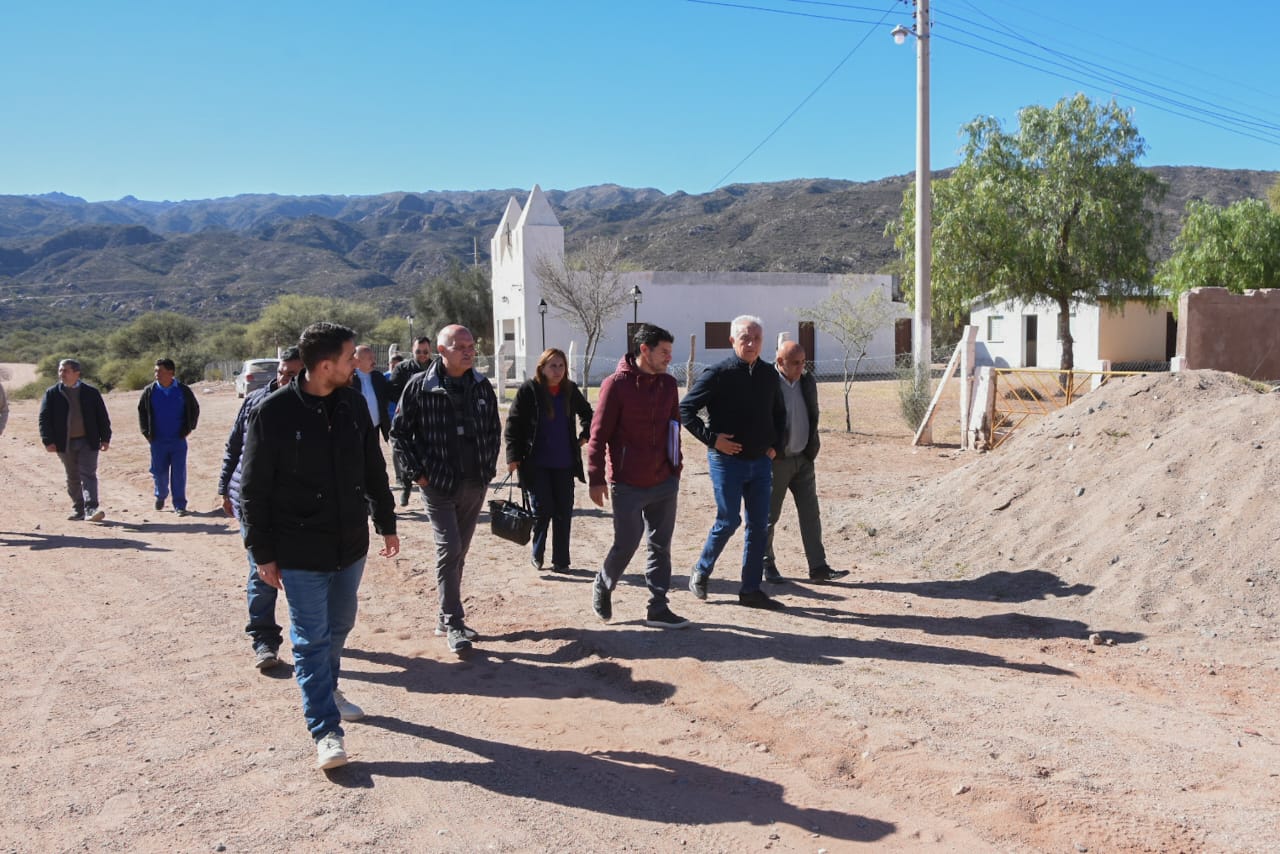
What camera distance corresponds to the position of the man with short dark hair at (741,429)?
579 centimetres

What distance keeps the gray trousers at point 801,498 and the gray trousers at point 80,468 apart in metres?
7.21

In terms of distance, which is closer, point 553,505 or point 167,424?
point 553,505

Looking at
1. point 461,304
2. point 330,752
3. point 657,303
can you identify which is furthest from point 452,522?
point 461,304

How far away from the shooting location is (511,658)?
5.32 m

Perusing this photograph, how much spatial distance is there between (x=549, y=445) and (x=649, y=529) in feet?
5.56

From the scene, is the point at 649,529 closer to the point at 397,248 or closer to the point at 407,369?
the point at 407,369

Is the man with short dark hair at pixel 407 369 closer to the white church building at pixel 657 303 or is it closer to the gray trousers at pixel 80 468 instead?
the gray trousers at pixel 80 468

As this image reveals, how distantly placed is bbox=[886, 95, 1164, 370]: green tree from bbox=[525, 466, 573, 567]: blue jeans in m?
20.9

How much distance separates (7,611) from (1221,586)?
307 inches

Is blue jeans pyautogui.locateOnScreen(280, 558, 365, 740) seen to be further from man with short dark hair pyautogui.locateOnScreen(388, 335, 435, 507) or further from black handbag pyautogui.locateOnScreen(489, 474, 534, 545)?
man with short dark hair pyautogui.locateOnScreen(388, 335, 435, 507)

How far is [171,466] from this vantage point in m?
10.5

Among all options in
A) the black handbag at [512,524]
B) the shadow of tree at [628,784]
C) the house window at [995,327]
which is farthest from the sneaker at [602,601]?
the house window at [995,327]

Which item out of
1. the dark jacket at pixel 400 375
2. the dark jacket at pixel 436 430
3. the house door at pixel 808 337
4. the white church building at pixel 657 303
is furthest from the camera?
the house door at pixel 808 337

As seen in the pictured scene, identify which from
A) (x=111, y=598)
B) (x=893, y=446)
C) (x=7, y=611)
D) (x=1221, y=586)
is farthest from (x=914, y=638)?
(x=893, y=446)
